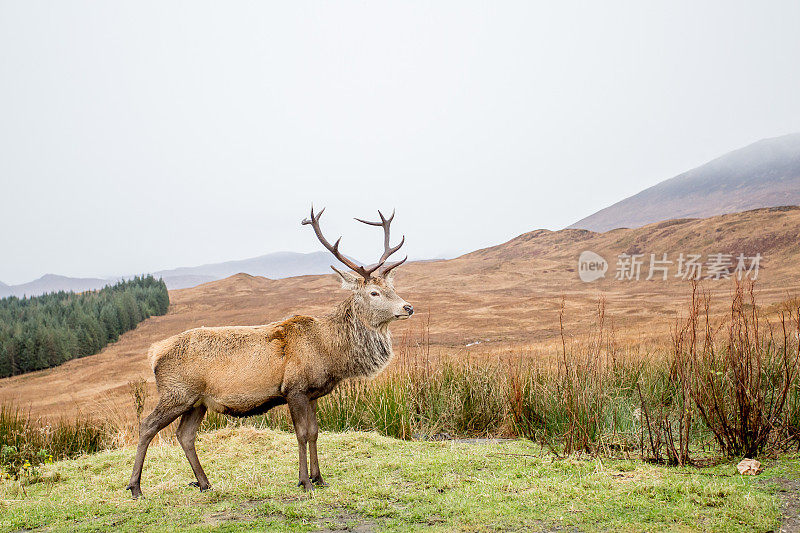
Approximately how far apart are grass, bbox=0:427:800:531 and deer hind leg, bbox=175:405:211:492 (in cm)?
15

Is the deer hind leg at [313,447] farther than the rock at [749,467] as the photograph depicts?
Yes

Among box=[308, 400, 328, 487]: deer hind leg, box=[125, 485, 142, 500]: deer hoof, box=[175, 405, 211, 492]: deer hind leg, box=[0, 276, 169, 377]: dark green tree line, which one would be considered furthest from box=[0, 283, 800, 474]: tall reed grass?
box=[0, 276, 169, 377]: dark green tree line

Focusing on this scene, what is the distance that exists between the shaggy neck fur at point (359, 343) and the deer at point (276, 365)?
10 mm

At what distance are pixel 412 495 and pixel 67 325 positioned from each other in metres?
43.6

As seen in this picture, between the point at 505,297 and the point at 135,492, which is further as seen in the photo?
the point at 505,297

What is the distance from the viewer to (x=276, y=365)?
5.36m

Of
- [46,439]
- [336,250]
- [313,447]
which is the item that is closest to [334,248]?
[336,250]

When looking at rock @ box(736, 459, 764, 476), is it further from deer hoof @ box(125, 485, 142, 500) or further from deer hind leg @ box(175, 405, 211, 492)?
deer hoof @ box(125, 485, 142, 500)

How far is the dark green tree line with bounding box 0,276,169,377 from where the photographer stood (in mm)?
37062

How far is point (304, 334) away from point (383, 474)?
5.54 feet

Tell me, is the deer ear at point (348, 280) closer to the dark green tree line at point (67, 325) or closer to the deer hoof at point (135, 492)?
the deer hoof at point (135, 492)

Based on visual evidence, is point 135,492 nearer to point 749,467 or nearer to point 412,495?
point 412,495

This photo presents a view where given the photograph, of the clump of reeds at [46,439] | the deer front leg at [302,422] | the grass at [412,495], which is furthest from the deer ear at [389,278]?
the clump of reeds at [46,439]

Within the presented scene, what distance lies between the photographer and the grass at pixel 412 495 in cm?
426
